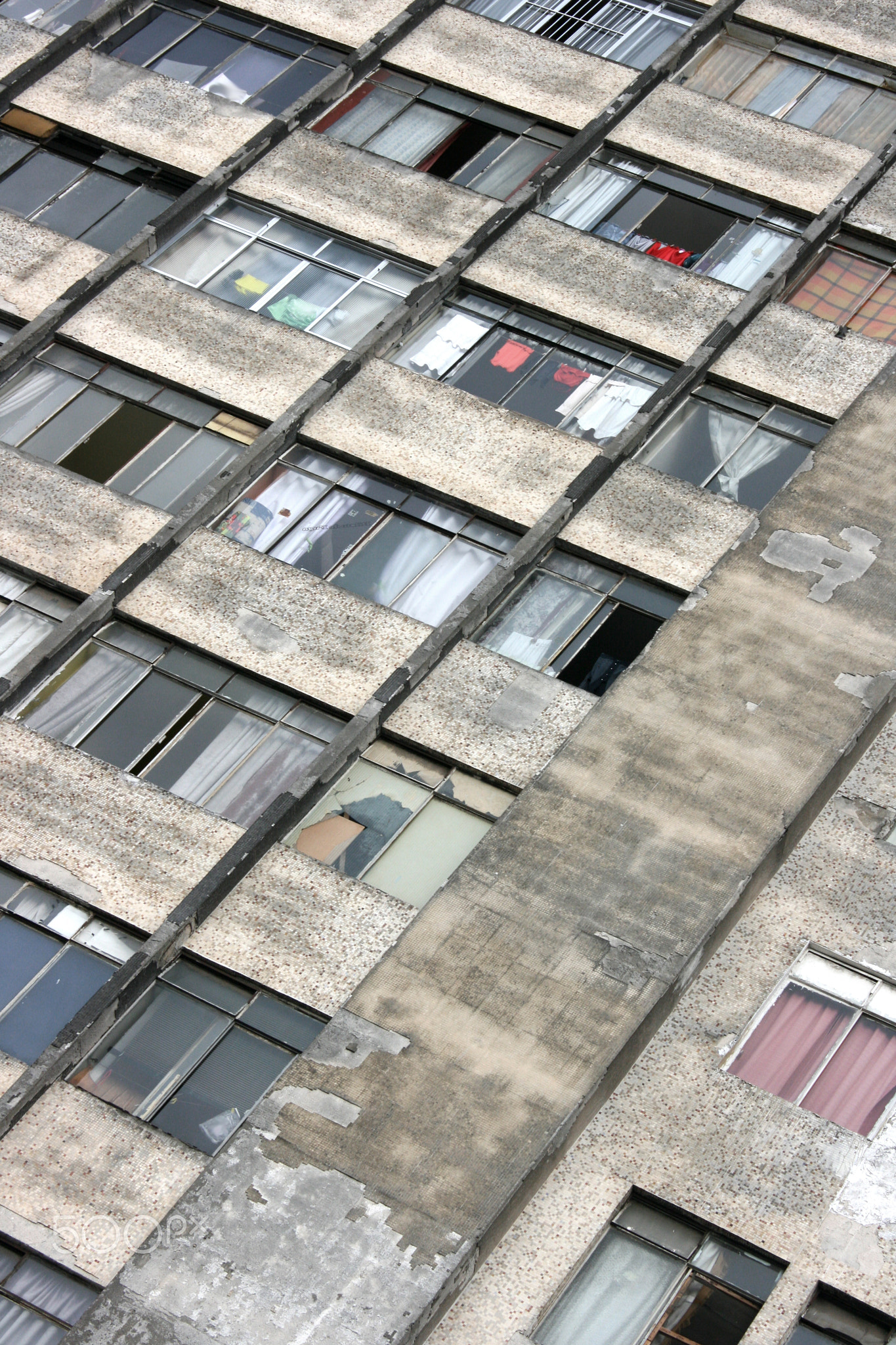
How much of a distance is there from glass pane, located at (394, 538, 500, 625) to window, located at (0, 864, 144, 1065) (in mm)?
7487

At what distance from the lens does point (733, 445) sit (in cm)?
2667

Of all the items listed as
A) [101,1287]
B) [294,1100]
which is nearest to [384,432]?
[294,1100]

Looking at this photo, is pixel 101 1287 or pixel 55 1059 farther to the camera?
pixel 55 1059

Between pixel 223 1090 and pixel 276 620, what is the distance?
794cm

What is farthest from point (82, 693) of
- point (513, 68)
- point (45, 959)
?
point (513, 68)

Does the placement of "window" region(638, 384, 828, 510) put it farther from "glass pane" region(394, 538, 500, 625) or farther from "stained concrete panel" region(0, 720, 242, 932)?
"stained concrete panel" region(0, 720, 242, 932)

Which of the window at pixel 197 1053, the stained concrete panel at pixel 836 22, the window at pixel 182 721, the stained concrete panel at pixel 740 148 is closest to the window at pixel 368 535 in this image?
the window at pixel 182 721

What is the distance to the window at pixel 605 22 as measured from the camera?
33531mm

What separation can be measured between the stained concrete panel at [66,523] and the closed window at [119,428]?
48 cm

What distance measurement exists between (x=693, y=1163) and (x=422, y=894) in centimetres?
548

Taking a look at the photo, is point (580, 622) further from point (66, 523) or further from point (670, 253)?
point (670, 253)

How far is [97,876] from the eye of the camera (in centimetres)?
2130

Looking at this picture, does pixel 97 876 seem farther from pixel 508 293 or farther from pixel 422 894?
pixel 508 293

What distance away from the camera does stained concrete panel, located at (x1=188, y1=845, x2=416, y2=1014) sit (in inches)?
800
